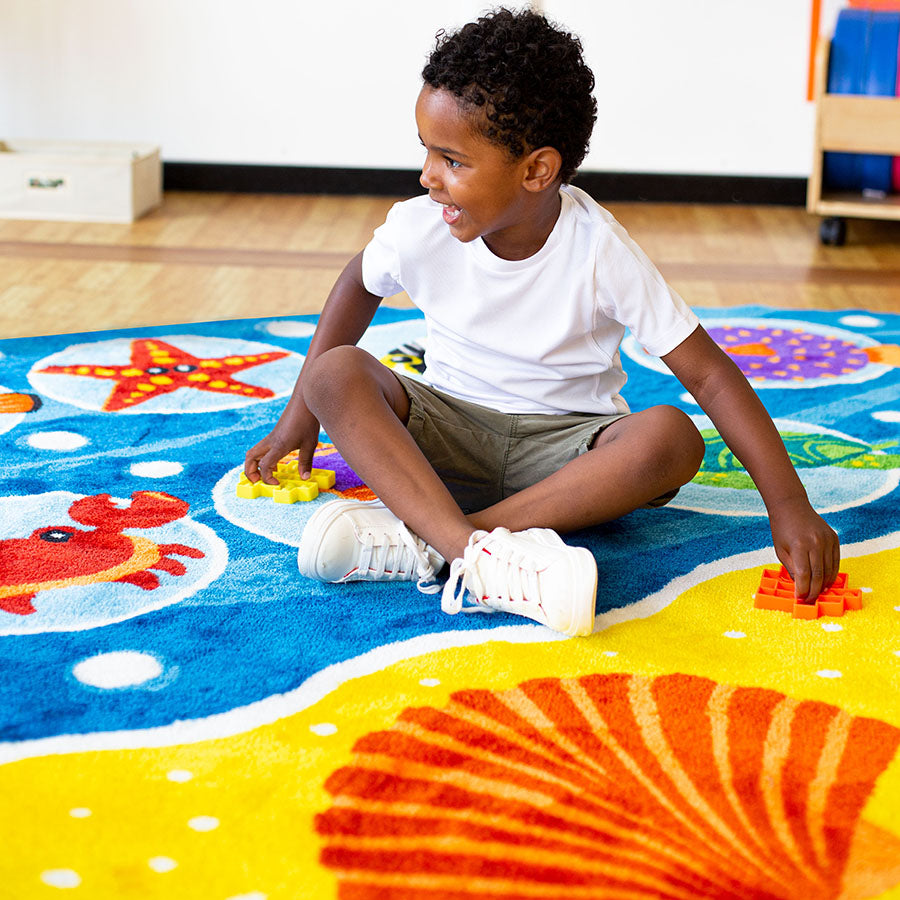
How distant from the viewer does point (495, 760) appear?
0.78 meters

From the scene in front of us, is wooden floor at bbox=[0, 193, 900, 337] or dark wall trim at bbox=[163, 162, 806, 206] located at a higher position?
dark wall trim at bbox=[163, 162, 806, 206]

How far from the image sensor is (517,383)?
111cm

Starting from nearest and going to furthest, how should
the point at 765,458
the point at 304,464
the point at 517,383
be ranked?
the point at 765,458 → the point at 517,383 → the point at 304,464

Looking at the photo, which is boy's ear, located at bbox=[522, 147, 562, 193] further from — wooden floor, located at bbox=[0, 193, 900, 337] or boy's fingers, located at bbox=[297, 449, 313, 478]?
wooden floor, located at bbox=[0, 193, 900, 337]

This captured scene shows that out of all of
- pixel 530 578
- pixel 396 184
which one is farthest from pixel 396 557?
pixel 396 184

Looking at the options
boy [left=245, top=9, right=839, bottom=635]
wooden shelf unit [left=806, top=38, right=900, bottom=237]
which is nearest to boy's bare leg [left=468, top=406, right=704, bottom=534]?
boy [left=245, top=9, right=839, bottom=635]

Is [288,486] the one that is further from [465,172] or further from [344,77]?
[344,77]

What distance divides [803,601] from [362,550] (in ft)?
1.22

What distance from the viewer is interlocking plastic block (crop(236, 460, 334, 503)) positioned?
1189 mm

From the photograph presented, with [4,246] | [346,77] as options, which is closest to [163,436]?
[4,246]

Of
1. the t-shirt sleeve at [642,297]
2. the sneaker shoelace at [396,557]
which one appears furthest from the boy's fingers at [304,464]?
the t-shirt sleeve at [642,297]

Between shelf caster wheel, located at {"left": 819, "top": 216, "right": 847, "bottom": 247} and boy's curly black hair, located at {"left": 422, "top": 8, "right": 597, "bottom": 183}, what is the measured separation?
63.7 inches

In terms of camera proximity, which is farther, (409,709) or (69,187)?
(69,187)

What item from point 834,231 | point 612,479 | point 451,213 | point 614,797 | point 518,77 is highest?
point 518,77
